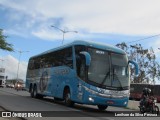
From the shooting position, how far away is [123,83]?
799 inches

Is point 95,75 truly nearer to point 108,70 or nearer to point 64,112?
point 108,70

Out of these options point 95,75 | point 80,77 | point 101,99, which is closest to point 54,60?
point 80,77

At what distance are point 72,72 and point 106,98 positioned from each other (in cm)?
289

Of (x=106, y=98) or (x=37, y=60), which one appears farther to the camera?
(x=37, y=60)

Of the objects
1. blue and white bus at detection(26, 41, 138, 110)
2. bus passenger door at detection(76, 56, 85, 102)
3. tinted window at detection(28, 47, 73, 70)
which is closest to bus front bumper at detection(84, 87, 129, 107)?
blue and white bus at detection(26, 41, 138, 110)

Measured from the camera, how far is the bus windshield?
779 inches

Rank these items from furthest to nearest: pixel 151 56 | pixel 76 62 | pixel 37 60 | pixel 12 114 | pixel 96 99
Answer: pixel 151 56, pixel 37 60, pixel 76 62, pixel 96 99, pixel 12 114

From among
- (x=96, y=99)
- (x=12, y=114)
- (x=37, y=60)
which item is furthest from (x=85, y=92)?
(x=37, y=60)

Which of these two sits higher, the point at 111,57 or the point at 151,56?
the point at 151,56

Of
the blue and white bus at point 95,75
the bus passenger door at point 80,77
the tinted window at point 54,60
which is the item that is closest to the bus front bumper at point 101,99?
the blue and white bus at point 95,75

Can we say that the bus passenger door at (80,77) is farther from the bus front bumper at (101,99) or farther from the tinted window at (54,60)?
the tinted window at (54,60)

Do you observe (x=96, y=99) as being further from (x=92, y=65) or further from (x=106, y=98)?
(x=92, y=65)

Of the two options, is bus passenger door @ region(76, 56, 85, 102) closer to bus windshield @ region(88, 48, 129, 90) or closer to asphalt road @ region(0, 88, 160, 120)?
bus windshield @ region(88, 48, 129, 90)

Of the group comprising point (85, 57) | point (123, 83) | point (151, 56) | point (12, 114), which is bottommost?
point (12, 114)
